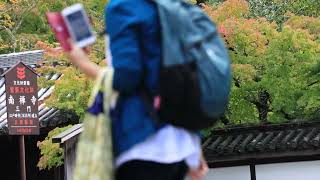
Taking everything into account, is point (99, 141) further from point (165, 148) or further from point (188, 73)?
point (188, 73)

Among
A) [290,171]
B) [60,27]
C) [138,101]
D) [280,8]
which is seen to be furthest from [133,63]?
[280,8]

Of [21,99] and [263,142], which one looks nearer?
[263,142]

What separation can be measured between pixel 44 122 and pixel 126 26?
698 centimetres

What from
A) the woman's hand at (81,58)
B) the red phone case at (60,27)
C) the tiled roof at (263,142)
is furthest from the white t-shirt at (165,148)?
the tiled roof at (263,142)

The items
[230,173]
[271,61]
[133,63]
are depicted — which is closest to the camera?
[133,63]

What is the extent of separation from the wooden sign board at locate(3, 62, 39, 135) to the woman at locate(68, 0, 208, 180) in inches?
248

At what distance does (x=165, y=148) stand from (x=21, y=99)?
6.61 metres

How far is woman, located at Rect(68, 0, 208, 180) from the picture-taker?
→ 78.0 inches

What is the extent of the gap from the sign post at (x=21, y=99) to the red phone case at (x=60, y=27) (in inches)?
248

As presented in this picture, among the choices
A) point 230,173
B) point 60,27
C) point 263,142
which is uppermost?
point 60,27

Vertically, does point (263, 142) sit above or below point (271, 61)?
below

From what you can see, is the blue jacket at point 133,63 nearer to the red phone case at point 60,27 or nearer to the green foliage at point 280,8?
the red phone case at point 60,27

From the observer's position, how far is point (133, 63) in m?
1.96

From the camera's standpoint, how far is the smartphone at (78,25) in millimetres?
1974
